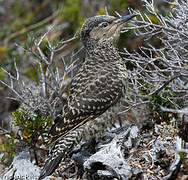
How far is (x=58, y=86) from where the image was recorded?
20.1 feet

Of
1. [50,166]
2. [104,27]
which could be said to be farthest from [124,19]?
[50,166]

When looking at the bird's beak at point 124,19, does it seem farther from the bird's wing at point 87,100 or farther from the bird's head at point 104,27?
the bird's wing at point 87,100

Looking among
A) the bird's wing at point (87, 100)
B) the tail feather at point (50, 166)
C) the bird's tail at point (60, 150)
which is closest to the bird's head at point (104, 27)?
the bird's wing at point (87, 100)

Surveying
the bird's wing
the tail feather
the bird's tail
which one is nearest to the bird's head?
the bird's wing

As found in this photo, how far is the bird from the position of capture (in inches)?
200

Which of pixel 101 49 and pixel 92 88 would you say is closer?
Answer: pixel 92 88

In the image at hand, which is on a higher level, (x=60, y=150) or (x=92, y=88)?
(x=92, y=88)

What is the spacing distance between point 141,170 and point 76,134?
1118 mm

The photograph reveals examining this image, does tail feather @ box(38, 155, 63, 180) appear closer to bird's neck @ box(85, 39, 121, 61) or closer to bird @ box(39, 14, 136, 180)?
bird @ box(39, 14, 136, 180)

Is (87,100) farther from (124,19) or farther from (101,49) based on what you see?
Result: (124,19)

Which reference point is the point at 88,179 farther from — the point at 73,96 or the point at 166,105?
the point at 166,105

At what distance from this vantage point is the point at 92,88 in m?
5.46

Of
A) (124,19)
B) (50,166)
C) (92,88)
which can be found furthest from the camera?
(124,19)

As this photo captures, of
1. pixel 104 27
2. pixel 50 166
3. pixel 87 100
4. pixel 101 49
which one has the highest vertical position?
pixel 104 27
